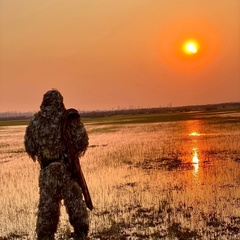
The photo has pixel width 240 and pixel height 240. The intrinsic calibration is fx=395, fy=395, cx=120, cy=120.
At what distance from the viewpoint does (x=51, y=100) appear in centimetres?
761

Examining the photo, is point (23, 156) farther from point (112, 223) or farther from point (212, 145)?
point (112, 223)

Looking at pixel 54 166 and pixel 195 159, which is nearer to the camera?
pixel 54 166

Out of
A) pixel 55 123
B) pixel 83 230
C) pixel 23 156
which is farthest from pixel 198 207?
pixel 23 156

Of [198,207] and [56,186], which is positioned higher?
[56,186]

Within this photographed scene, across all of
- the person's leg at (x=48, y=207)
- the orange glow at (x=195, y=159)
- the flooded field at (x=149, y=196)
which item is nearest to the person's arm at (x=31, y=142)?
the person's leg at (x=48, y=207)

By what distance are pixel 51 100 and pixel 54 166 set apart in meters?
1.26

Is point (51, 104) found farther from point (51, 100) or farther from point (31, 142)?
point (31, 142)

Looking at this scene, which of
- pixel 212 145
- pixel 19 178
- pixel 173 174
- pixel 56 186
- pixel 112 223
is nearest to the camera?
pixel 56 186

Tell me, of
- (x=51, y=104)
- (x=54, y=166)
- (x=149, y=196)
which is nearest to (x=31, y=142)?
(x=54, y=166)

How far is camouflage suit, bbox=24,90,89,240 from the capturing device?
295 inches

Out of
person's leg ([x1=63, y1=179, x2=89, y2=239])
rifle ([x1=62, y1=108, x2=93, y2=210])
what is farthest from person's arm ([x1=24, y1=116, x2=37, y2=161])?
person's leg ([x1=63, y1=179, x2=89, y2=239])

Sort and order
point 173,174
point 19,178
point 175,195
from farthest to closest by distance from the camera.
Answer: point 19,178, point 173,174, point 175,195

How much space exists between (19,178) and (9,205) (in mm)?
5366

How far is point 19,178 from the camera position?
17.5 meters
